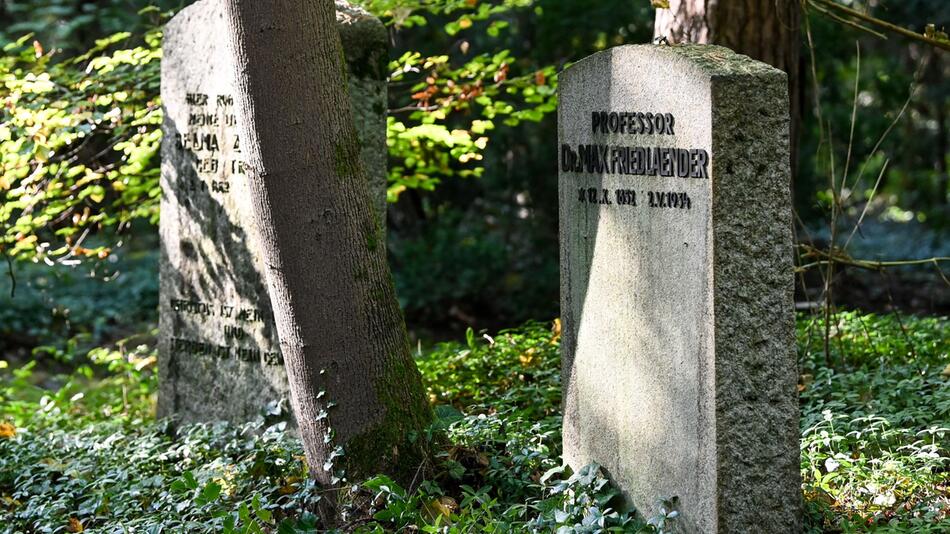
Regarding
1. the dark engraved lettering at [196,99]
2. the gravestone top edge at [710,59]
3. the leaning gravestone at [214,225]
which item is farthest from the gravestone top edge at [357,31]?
the gravestone top edge at [710,59]

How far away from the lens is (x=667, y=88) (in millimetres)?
3549

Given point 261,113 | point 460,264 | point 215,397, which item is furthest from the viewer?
point 460,264

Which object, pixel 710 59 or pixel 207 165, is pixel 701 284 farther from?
pixel 207 165

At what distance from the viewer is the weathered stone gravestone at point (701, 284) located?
11.0 feet

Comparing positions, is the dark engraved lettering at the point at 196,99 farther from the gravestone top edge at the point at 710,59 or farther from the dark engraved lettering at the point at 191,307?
the gravestone top edge at the point at 710,59

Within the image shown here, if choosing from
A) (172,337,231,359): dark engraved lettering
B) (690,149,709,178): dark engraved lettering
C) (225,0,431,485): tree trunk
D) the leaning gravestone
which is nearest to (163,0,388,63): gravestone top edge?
the leaning gravestone

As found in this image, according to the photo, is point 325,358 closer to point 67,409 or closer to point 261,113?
point 261,113

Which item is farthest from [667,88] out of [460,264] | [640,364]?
[460,264]

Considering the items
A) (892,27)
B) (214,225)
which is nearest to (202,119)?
(214,225)

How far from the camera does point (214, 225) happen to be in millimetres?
6031

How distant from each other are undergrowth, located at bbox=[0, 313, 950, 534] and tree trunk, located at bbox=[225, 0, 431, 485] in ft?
0.78

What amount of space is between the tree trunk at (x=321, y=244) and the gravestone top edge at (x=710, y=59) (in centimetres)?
128

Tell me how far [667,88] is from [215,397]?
3752 millimetres

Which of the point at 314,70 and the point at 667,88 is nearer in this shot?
the point at 667,88
